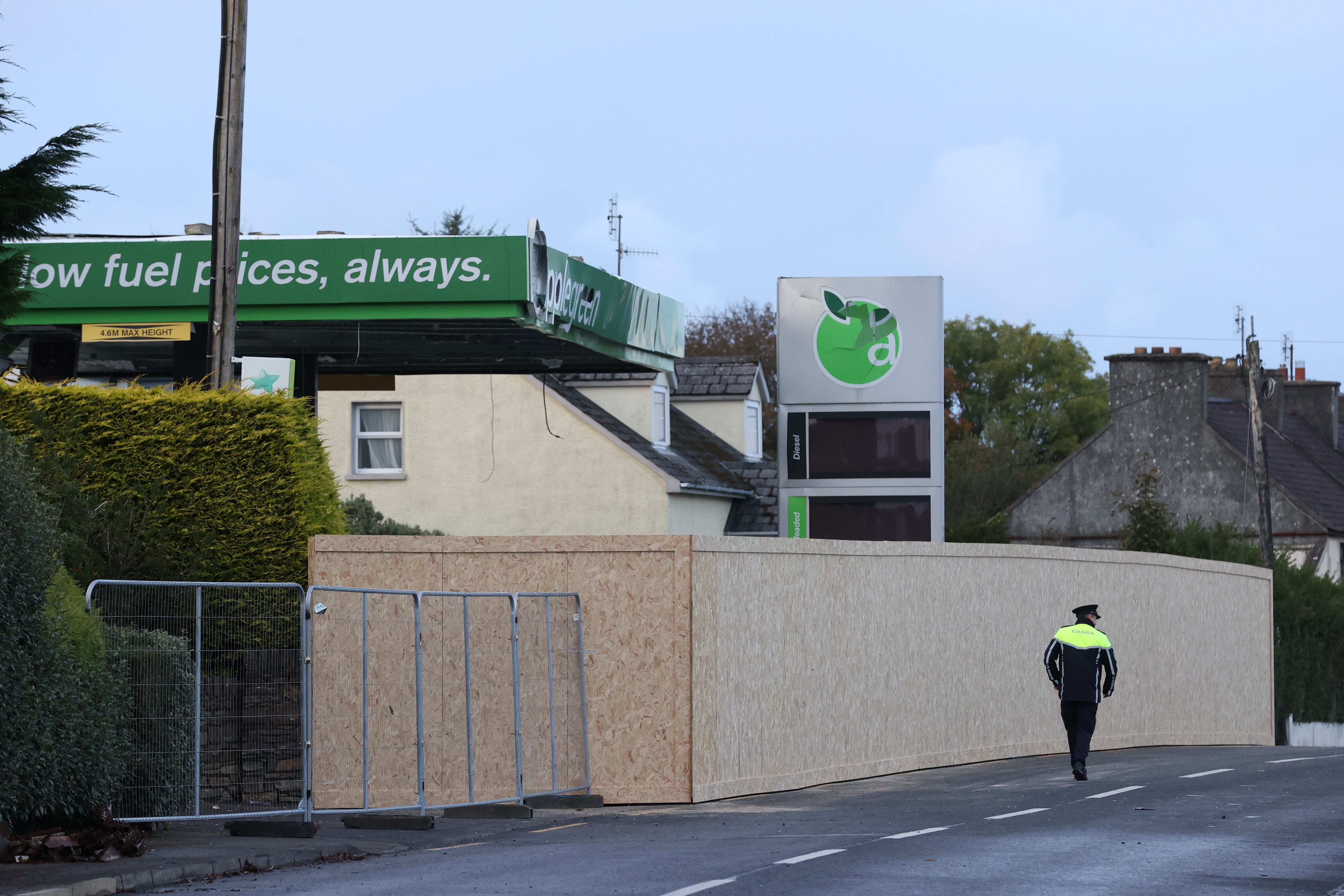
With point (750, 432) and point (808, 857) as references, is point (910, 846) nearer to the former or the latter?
point (808, 857)

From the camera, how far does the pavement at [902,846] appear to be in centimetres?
982

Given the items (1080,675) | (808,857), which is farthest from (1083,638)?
(808,857)

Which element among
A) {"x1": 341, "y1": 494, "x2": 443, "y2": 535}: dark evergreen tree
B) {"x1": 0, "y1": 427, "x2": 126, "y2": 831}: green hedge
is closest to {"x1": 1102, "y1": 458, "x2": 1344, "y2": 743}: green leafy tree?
{"x1": 341, "y1": 494, "x2": 443, "y2": 535}: dark evergreen tree

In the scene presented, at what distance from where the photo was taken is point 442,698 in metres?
14.5

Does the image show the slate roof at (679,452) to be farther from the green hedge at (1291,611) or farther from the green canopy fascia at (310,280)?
the green canopy fascia at (310,280)

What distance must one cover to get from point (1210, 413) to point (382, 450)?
80.6ft

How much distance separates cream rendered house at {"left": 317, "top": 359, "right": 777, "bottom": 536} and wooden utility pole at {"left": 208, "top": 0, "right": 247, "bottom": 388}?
58.3 feet

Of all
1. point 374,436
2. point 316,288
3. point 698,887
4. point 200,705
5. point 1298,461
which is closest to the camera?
point 698,887

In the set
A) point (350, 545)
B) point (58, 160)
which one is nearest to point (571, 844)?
point (350, 545)

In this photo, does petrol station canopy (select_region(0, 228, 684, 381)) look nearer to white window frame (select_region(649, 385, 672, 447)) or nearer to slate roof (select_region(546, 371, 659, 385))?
slate roof (select_region(546, 371, 659, 385))

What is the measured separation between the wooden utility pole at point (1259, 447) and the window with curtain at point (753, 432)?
1111 cm

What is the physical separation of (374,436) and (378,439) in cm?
21

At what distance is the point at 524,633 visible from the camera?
1509 centimetres

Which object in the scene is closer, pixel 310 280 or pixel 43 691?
pixel 43 691
